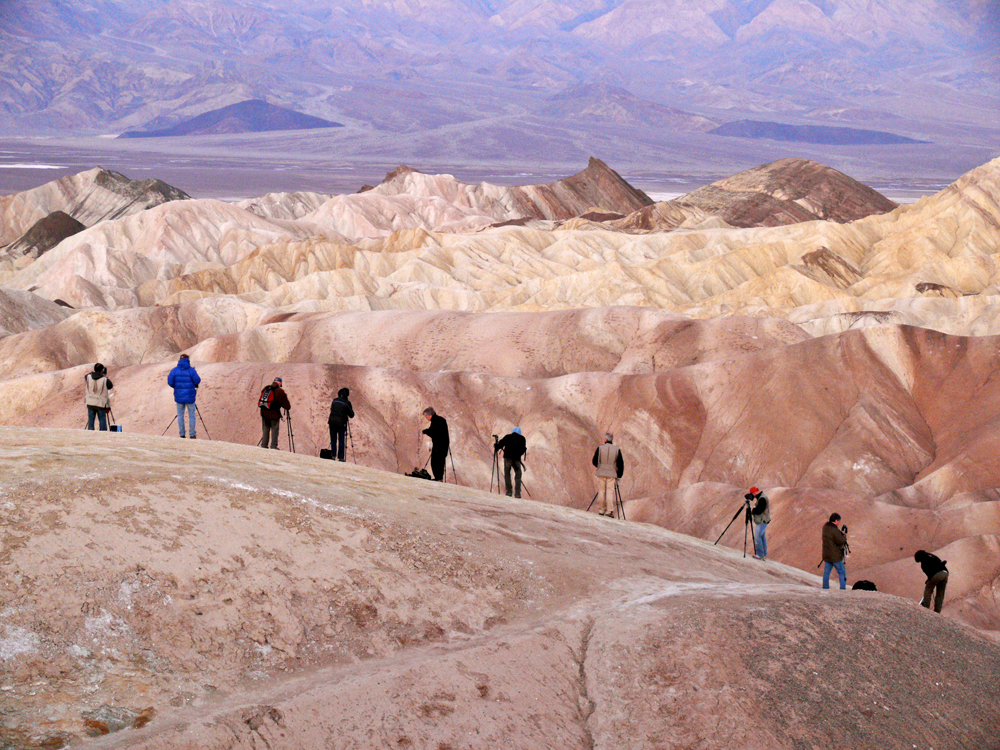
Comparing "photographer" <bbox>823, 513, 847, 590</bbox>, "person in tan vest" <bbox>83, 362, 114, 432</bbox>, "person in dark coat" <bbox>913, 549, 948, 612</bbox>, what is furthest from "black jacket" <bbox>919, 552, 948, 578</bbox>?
"person in tan vest" <bbox>83, 362, 114, 432</bbox>

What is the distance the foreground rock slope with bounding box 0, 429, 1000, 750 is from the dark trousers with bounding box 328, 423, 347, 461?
5.93 m

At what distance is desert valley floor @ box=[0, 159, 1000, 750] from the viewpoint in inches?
335

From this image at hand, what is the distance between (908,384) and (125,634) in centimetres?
3289

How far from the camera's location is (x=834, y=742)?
27.6 ft

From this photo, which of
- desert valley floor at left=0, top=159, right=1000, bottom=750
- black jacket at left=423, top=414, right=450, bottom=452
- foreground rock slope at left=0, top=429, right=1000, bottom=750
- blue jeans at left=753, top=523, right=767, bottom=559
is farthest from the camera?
blue jeans at left=753, top=523, right=767, bottom=559

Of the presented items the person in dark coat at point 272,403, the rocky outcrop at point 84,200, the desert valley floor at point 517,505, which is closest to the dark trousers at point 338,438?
the person in dark coat at point 272,403

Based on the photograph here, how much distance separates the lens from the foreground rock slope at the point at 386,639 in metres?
8.12

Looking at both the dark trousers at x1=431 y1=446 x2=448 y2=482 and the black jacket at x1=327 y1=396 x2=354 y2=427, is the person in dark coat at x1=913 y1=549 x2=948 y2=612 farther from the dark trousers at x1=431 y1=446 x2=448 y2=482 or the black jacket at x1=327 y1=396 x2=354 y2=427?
the black jacket at x1=327 y1=396 x2=354 y2=427

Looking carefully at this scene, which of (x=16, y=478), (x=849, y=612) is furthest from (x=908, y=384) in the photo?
(x=16, y=478)

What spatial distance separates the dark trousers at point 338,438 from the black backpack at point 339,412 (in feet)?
0.35

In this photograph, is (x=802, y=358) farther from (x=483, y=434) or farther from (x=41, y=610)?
(x=41, y=610)

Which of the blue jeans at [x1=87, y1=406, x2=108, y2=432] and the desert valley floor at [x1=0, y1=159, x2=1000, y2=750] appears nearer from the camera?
the desert valley floor at [x1=0, y1=159, x2=1000, y2=750]

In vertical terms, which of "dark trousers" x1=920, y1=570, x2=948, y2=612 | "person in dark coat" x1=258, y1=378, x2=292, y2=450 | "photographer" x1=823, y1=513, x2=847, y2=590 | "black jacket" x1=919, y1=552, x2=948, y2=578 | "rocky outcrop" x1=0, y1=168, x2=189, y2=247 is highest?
"rocky outcrop" x1=0, y1=168, x2=189, y2=247

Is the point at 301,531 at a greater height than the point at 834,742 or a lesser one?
greater
